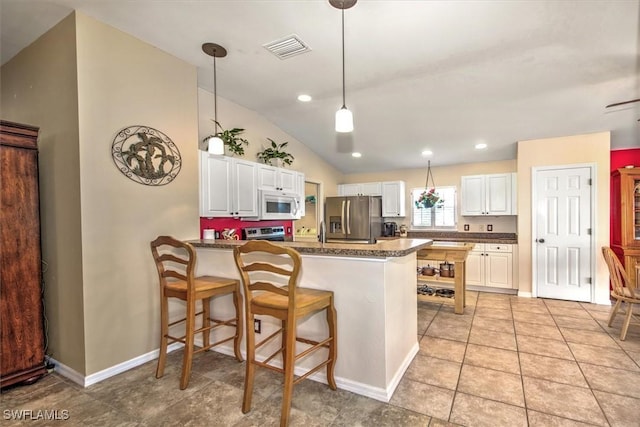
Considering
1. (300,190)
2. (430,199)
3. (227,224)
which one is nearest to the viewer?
(227,224)

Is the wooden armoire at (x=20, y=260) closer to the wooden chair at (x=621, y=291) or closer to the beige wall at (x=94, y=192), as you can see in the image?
the beige wall at (x=94, y=192)

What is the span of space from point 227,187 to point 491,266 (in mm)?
4274

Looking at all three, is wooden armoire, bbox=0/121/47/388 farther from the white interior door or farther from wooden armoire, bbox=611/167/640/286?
wooden armoire, bbox=611/167/640/286

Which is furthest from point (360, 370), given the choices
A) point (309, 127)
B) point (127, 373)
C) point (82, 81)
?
point (309, 127)

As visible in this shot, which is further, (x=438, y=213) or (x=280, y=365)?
(x=438, y=213)

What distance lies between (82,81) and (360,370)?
2.95 metres

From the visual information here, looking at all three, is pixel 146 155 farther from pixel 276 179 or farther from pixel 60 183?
pixel 276 179

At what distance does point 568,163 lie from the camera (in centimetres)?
439

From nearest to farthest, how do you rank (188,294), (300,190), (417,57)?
(188,294) → (417,57) → (300,190)

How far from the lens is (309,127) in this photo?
4.72 m

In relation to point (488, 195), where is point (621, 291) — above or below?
below

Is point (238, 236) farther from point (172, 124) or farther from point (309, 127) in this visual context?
point (309, 127)

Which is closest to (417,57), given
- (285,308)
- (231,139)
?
(231,139)

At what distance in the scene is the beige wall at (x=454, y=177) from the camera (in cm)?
538
